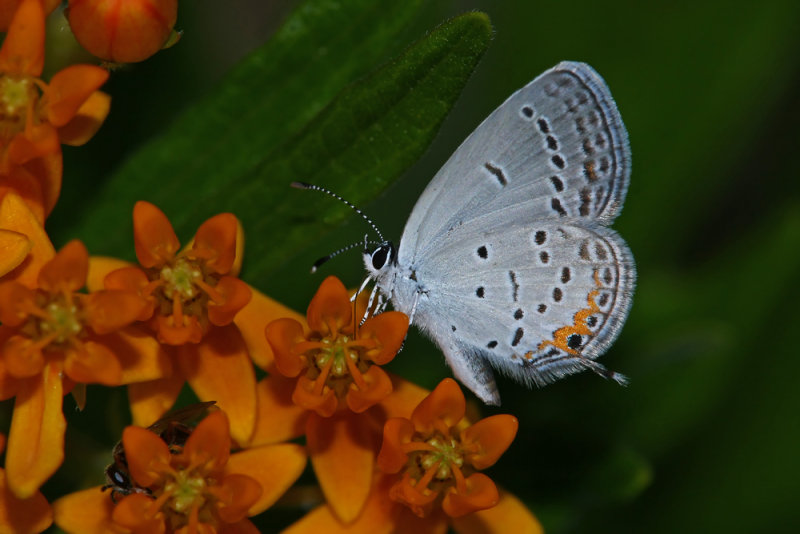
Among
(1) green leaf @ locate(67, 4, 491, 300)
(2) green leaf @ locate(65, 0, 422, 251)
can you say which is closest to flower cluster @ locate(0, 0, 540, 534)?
(1) green leaf @ locate(67, 4, 491, 300)

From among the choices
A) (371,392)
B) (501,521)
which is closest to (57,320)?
(371,392)

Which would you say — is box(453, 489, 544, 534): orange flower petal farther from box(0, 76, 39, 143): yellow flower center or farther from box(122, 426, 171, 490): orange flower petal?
box(0, 76, 39, 143): yellow flower center

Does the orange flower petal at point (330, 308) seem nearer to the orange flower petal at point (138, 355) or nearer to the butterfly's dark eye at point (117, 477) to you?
the orange flower petal at point (138, 355)

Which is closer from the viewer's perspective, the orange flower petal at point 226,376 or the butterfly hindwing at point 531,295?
the orange flower petal at point 226,376

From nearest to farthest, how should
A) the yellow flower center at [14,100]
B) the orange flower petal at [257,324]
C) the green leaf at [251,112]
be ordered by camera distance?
the yellow flower center at [14,100]
the orange flower petal at [257,324]
the green leaf at [251,112]

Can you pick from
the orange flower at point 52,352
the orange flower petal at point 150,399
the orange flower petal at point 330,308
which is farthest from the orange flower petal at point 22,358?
the orange flower petal at point 330,308

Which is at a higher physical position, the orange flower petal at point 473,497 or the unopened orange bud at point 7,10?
the unopened orange bud at point 7,10
